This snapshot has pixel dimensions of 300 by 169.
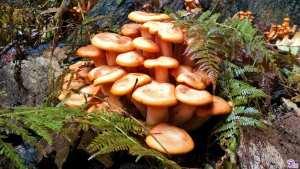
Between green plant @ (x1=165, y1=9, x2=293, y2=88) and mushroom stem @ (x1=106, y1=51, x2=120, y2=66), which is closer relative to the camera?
green plant @ (x1=165, y1=9, x2=293, y2=88)

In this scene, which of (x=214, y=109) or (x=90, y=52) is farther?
(x=90, y=52)

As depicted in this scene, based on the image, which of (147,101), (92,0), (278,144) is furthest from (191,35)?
(92,0)

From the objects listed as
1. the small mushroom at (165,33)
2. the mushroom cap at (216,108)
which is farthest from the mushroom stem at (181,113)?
the small mushroom at (165,33)

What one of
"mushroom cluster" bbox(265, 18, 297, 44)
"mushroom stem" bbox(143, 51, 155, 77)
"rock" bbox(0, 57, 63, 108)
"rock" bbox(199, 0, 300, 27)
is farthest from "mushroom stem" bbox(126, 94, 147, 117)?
"mushroom cluster" bbox(265, 18, 297, 44)

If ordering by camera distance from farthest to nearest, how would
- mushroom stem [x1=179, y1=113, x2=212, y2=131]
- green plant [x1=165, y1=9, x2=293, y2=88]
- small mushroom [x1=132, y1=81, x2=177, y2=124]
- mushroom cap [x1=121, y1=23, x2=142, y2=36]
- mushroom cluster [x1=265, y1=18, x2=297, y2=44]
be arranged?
1. mushroom cluster [x1=265, y1=18, x2=297, y2=44]
2. mushroom cap [x1=121, y1=23, x2=142, y2=36]
3. mushroom stem [x1=179, y1=113, x2=212, y2=131]
4. green plant [x1=165, y1=9, x2=293, y2=88]
5. small mushroom [x1=132, y1=81, x2=177, y2=124]

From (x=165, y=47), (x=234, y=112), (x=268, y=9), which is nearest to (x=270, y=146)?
(x=234, y=112)

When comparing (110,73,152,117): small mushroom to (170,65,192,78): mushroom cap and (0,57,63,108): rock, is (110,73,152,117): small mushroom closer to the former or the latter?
(170,65,192,78): mushroom cap

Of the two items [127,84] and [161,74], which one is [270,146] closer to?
[161,74]
